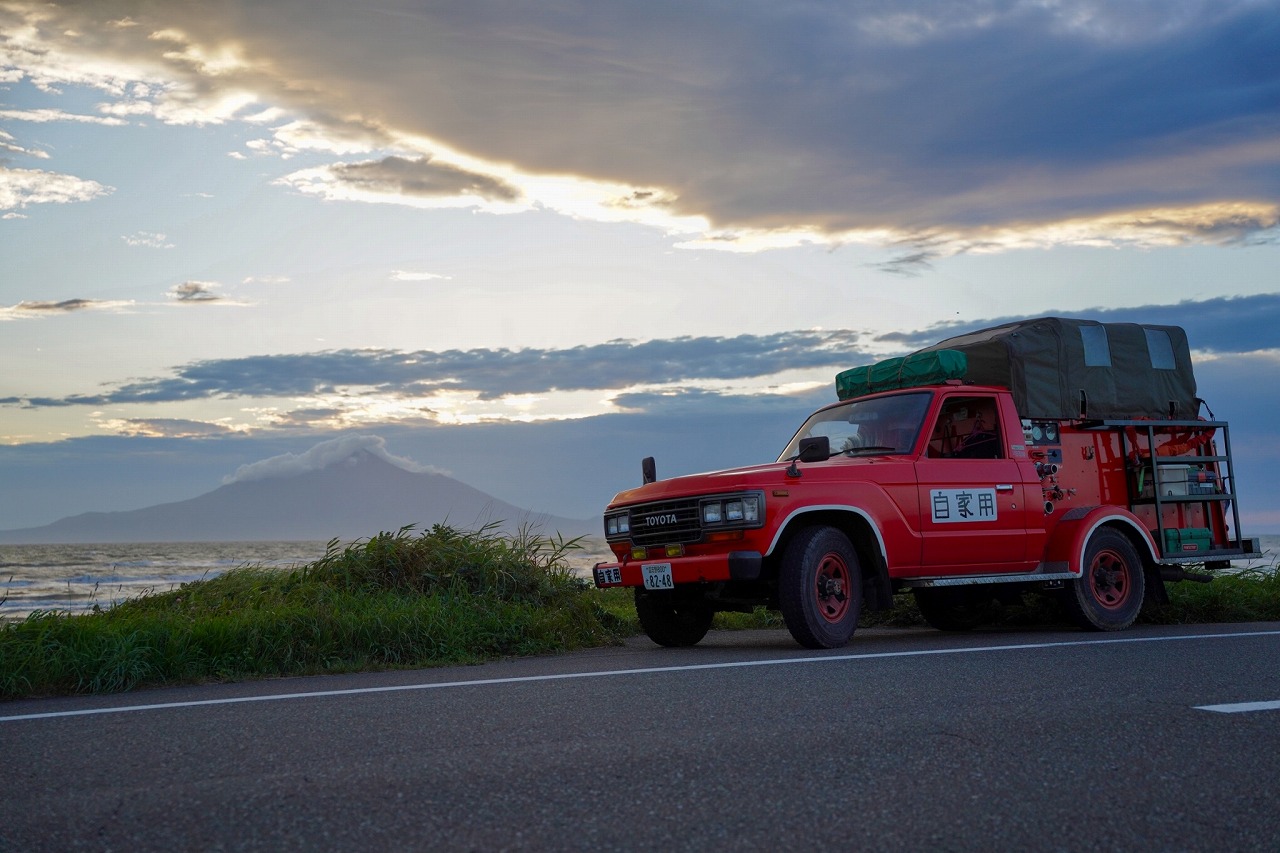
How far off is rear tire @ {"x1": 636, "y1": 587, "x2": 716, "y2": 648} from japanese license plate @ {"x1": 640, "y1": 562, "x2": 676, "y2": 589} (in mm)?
594

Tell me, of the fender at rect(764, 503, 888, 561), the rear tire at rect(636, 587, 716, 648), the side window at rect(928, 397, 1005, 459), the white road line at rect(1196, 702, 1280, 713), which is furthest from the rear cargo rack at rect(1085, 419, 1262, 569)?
the white road line at rect(1196, 702, 1280, 713)

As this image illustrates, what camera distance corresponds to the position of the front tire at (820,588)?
→ 8.49 metres

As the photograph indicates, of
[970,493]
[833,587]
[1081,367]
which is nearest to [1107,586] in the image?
[970,493]

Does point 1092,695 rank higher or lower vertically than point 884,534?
lower

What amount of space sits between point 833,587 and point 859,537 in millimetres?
575

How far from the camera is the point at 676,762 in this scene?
4.34 meters

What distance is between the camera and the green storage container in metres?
10.9

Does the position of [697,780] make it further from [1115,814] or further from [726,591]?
[726,591]

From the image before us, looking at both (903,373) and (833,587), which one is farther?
(903,373)

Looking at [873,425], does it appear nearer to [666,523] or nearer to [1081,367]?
[666,523]

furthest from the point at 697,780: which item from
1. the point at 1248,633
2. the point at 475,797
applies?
the point at 1248,633

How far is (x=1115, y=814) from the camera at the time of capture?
12.0 feet

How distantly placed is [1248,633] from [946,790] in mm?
6755

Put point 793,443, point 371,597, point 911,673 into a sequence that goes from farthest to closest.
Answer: point 793,443
point 371,597
point 911,673
